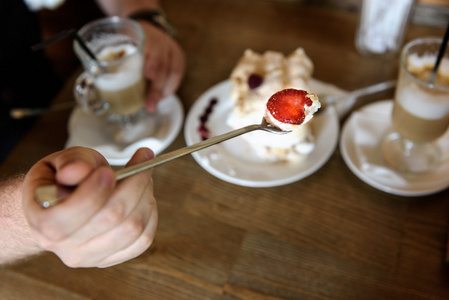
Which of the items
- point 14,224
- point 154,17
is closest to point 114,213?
point 14,224

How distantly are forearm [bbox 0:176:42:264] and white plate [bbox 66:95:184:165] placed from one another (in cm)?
31

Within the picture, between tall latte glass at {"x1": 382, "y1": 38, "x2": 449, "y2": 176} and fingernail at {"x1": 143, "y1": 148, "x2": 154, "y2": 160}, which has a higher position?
fingernail at {"x1": 143, "y1": 148, "x2": 154, "y2": 160}

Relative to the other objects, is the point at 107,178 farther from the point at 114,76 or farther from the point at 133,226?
the point at 114,76

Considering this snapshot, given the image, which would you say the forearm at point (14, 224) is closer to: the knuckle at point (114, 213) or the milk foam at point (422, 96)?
the knuckle at point (114, 213)

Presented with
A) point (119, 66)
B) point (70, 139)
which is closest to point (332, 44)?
point (119, 66)

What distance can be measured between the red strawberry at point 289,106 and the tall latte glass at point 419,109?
0.98ft

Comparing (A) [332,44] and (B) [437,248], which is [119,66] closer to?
(A) [332,44]

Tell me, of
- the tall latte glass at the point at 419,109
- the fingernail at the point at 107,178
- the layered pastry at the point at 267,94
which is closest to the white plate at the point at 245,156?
the layered pastry at the point at 267,94

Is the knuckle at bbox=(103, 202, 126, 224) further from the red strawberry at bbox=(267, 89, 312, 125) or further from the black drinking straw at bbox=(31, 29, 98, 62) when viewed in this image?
the black drinking straw at bbox=(31, 29, 98, 62)

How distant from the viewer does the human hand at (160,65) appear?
2.96ft

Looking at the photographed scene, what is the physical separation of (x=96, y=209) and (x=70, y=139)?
499mm

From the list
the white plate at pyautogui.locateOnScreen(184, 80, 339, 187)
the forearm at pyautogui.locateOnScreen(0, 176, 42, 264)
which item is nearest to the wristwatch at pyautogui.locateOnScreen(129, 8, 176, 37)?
the white plate at pyautogui.locateOnScreen(184, 80, 339, 187)

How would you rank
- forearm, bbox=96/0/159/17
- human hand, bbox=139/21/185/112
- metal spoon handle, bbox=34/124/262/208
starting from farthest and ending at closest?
forearm, bbox=96/0/159/17
human hand, bbox=139/21/185/112
metal spoon handle, bbox=34/124/262/208

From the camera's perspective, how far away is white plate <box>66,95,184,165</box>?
803mm
